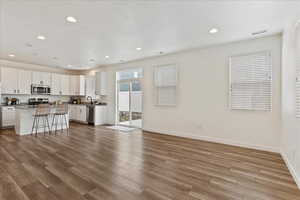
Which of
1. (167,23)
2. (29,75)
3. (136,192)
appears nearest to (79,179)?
(136,192)

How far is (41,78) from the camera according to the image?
21.8 ft

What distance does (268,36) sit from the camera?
3439 mm

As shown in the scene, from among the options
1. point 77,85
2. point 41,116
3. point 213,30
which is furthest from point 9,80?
point 213,30

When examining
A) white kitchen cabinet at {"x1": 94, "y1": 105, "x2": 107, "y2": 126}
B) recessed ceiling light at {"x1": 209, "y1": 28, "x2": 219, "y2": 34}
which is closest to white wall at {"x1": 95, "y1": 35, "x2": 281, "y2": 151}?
recessed ceiling light at {"x1": 209, "y1": 28, "x2": 219, "y2": 34}

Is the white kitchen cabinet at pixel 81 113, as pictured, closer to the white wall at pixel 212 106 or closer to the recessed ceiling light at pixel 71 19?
the white wall at pixel 212 106

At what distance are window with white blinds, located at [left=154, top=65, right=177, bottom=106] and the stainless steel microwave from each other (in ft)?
16.9

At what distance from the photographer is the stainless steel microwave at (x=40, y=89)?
6418 mm

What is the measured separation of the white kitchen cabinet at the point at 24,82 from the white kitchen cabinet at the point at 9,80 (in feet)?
0.40

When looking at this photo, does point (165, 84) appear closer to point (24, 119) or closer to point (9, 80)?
point (24, 119)

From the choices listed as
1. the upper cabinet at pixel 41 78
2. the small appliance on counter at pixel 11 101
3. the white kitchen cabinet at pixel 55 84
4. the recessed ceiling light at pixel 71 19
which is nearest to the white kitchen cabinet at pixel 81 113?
the white kitchen cabinet at pixel 55 84

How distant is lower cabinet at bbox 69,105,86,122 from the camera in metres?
6.98

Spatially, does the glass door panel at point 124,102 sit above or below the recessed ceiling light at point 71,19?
below

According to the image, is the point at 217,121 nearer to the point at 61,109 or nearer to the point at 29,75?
the point at 61,109

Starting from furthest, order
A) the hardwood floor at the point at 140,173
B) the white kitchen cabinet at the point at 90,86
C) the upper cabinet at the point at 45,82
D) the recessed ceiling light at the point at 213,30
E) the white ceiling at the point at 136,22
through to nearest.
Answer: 1. the white kitchen cabinet at the point at 90,86
2. the upper cabinet at the point at 45,82
3. the recessed ceiling light at the point at 213,30
4. the white ceiling at the point at 136,22
5. the hardwood floor at the point at 140,173
